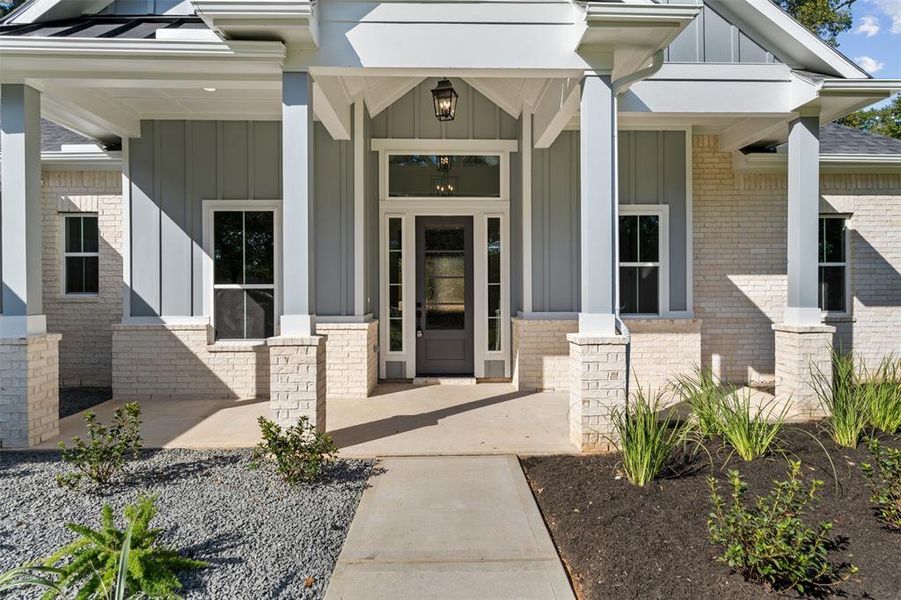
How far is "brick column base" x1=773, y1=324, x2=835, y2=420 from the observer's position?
5.32 metres

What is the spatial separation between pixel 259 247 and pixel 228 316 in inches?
39.0

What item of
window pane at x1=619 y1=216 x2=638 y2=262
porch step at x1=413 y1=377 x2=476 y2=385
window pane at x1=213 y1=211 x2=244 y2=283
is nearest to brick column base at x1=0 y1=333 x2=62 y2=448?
window pane at x1=213 y1=211 x2=244 y2=283

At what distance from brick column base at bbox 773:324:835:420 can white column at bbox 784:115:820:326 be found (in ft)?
0.44

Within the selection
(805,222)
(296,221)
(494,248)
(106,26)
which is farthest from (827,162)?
(106,26)

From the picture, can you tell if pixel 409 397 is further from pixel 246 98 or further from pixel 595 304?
pixel 246 98

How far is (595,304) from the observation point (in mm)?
4352

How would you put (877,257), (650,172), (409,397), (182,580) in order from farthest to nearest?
1. (877,257)
2. (650,172)
3. (409,397)
4. (182,580)

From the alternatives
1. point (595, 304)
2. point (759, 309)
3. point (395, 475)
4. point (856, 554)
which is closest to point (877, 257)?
point (759, 309)

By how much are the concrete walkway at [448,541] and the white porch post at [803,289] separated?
11.8 ft

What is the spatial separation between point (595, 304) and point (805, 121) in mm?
3595

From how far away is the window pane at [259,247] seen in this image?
6625mm

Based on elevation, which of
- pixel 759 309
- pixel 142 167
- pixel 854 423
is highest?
pixel 142 167

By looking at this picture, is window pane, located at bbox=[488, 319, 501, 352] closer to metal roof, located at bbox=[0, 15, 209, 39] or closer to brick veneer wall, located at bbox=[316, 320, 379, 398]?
brick veneer wall, located at bbox=[316, 320, 379, 398]

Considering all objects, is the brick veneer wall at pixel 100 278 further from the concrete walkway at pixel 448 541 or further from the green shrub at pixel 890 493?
the green shrub at pixel 890 493
